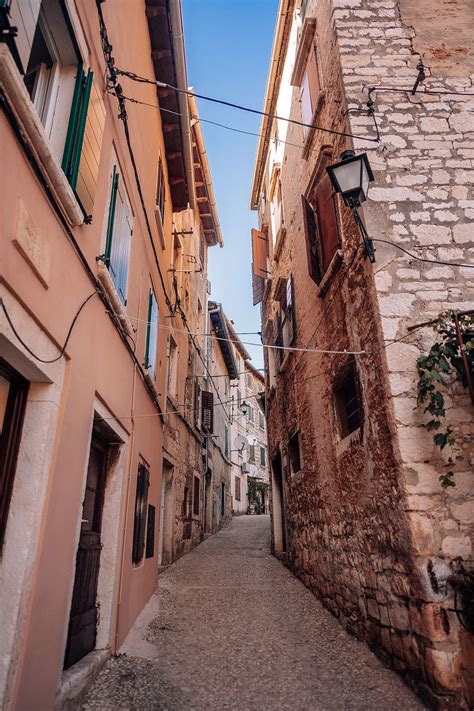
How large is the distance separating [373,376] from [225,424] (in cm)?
1699

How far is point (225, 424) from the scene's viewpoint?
21.0 metres

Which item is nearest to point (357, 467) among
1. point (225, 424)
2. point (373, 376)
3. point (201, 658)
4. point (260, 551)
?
point (373, 376)

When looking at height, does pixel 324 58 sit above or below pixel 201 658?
above

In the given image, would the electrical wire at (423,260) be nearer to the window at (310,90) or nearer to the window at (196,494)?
the window at (310,90)

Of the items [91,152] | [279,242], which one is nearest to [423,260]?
[91,152]

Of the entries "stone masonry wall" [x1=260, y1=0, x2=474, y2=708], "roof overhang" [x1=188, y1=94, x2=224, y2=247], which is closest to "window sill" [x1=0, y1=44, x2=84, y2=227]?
"stone masonry wall" [x1=260, y1=0, x2=474, y2=708]

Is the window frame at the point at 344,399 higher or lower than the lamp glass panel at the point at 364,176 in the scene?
lower

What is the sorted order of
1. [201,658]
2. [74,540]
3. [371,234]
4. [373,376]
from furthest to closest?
[371,234], [373,376], [201,658], [74,540]

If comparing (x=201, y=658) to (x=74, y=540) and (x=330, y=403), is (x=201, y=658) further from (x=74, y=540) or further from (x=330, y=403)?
(x=330, y=403)

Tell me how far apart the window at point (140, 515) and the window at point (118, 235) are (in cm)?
211

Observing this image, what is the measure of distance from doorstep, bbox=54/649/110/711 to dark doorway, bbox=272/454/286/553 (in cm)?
627

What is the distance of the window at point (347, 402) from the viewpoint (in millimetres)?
5074

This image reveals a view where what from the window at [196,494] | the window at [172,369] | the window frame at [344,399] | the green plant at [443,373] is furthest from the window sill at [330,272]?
the window at [196,494]

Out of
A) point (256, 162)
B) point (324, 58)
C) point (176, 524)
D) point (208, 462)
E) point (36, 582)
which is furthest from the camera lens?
point (208, 462)
